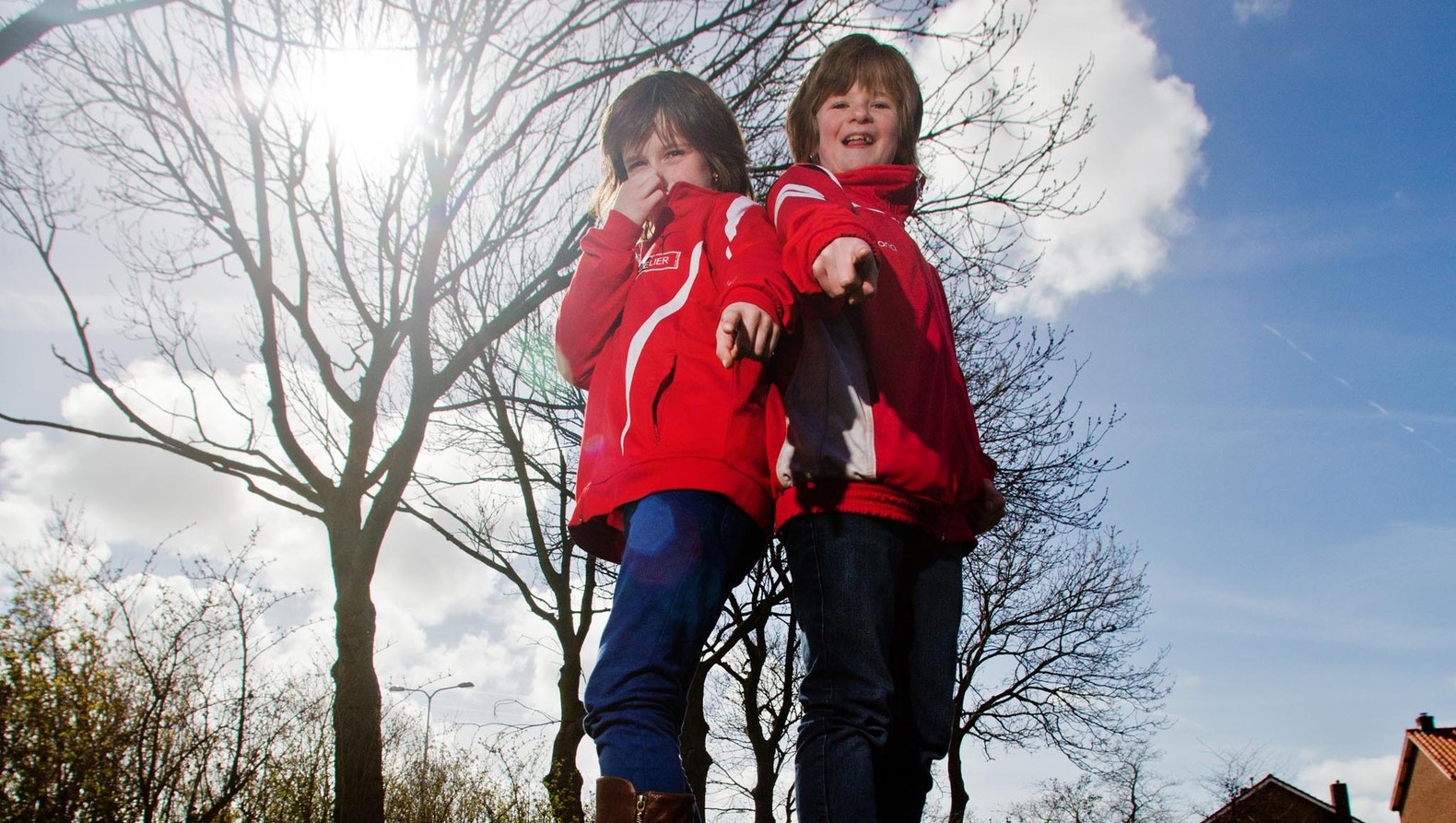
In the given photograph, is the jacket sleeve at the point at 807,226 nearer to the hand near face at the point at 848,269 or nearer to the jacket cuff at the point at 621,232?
the hand near face at the point at 848,269

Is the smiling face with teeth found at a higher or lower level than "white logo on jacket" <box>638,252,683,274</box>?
higher

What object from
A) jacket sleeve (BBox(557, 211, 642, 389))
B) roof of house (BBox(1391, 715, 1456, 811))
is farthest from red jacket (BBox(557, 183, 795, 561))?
roof of house (BBox(1391, 715, 1456, 811))

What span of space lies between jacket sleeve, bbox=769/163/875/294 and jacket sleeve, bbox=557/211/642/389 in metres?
0.32

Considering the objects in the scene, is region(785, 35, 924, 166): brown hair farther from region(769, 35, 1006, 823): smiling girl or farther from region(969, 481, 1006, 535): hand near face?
region(969, 481, 1006, 535): hand near face

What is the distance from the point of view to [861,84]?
Answer: 7.09 ft

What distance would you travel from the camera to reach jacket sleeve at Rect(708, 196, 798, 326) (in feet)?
5.08

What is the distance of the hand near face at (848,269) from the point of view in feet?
5.01

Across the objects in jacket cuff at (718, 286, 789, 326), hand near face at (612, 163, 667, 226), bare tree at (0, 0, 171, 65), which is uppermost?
bare tree at (0, 0, 171, 65)

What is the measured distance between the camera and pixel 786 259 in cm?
164

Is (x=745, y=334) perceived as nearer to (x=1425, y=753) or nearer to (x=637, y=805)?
(x=637, y=805)

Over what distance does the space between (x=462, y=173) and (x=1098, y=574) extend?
1330 centimetres

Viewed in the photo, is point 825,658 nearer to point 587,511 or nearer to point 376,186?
point 587,511

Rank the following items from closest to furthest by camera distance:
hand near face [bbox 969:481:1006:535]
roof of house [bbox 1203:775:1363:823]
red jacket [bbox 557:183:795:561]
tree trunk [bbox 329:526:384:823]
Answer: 1. red jacket [bbox 557:183:795:561]
2. hand near face [bbox 969:481:1006:535]
3. tree trunk [bbox 329:526:384:823]
4. roof of house [bbox 1203:775:1363:823]

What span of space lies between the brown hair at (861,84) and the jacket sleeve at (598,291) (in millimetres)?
547
